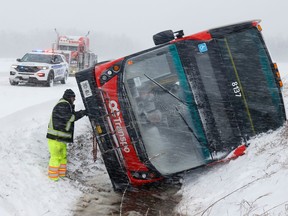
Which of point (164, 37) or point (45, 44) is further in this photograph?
point (45, 44)

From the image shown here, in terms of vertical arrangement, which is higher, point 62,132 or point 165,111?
point 62,132

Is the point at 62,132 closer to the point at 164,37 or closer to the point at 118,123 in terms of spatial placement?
the point at 118,123

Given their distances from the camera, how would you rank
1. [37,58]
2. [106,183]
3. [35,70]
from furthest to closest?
1. [37,58]
2. [35,70]
3. [106,183]

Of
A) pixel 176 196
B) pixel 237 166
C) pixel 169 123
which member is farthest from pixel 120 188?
pixel 237 166

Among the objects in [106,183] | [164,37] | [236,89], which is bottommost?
[106,183]

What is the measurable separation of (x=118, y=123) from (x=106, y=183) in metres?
2.05

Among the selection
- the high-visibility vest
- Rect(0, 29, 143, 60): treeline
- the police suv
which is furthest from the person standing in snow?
Rect(0, 29, 143, 60): treeline

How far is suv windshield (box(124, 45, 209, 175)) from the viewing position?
22.5 ft

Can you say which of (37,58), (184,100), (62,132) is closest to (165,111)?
(184,100)

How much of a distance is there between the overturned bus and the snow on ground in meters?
0.43

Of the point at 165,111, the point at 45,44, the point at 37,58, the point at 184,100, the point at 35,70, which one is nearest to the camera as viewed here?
the point at 184,100

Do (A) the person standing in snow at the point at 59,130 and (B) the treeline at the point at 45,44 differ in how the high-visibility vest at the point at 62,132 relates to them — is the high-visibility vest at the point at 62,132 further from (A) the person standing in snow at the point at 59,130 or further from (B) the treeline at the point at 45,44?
(B) the treeline at the point at 45,44

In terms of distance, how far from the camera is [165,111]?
6.99 meters

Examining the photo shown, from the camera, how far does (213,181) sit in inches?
266
